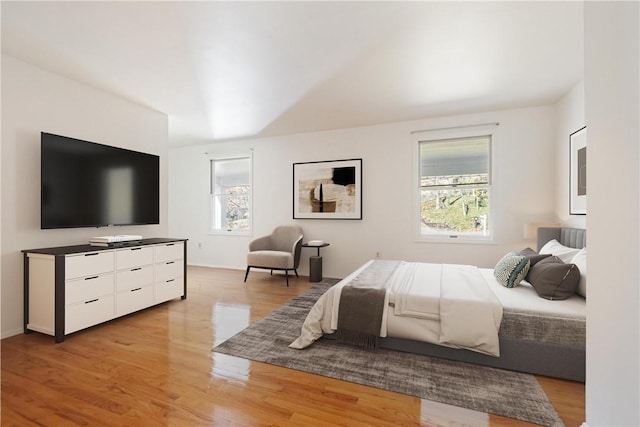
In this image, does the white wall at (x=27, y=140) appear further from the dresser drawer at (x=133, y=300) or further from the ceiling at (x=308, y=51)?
the dresser drawer at (x=133, y=300)

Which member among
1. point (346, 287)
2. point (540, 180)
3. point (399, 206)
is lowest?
point (346, 287)

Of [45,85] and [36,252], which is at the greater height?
[45,85]

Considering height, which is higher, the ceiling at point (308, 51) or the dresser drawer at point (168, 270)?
the ceiling at point (308, 51)

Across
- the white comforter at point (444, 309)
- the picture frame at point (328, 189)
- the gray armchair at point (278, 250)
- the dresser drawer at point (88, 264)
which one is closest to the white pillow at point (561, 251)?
the white comforter at point (444, 309)

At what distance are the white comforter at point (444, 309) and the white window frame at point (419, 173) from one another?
1632mm

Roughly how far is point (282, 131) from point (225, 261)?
288 cm

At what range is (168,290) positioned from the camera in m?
3.55

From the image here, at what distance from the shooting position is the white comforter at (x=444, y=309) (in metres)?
2.05

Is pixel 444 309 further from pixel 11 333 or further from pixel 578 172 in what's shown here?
pixel 11 333

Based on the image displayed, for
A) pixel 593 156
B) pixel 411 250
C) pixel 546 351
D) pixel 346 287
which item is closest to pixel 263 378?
pixel 346 287

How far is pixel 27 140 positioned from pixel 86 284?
151 cm

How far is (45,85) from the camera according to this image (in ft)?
9.46

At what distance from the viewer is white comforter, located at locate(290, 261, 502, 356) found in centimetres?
205

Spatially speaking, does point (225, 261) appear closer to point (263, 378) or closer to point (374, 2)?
point (263, 378)
